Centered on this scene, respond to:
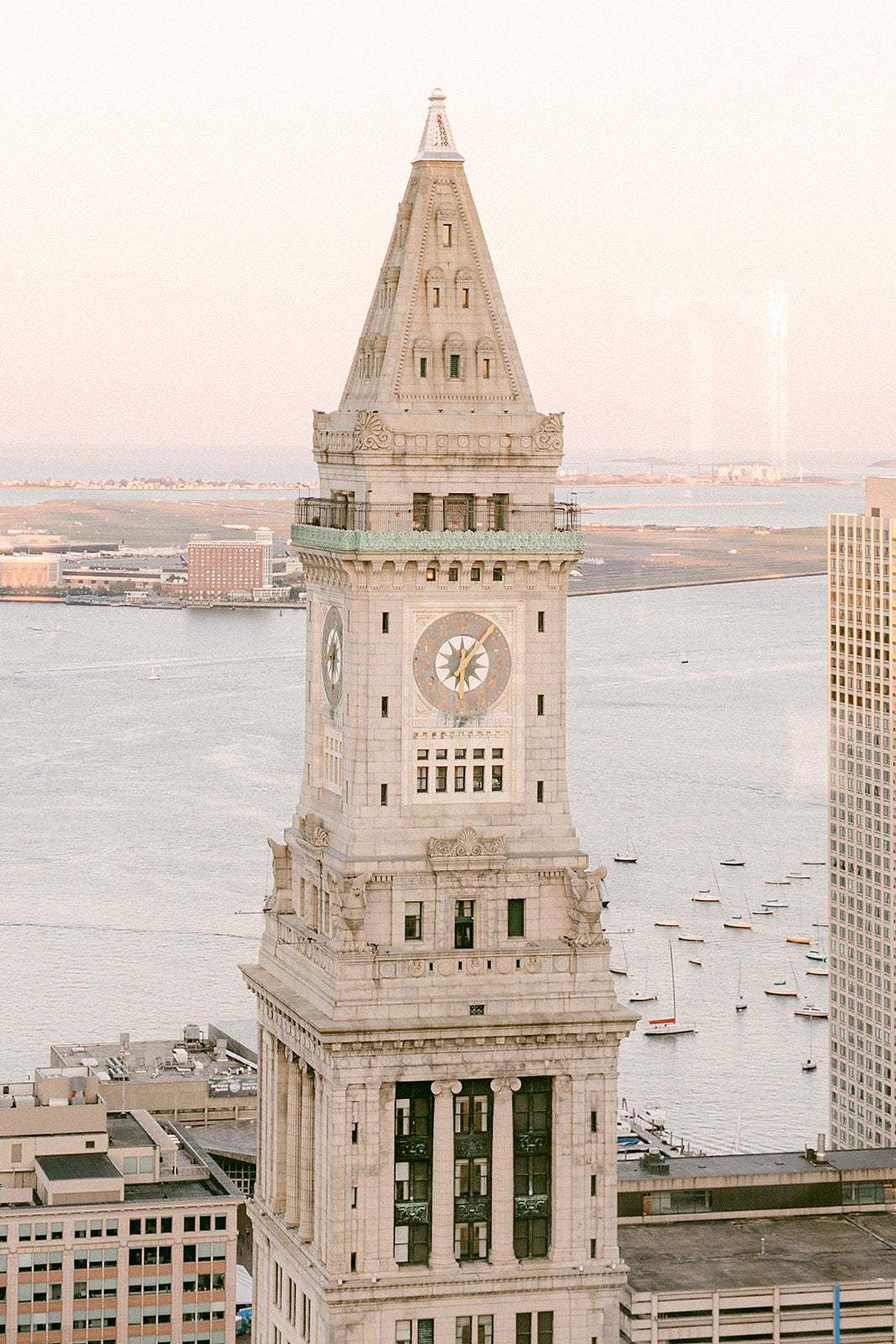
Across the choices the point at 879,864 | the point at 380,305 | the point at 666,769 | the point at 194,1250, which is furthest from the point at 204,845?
the point at 380,305

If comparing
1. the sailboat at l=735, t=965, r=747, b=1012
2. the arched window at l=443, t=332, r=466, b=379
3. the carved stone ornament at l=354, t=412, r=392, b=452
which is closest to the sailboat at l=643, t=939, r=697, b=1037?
the sailboat at l=735, t=965, r=747, b=1012

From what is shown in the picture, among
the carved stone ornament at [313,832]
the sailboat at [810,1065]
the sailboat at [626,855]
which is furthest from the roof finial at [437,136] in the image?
the sailboat at [626,855]

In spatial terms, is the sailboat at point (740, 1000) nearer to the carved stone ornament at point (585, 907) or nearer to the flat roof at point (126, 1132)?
the flat roof at point (126, 1132)

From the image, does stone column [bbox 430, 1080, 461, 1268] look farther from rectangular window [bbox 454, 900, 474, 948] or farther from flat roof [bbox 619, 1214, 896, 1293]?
flat roof [bbox 619, 1214, 896, 1293]

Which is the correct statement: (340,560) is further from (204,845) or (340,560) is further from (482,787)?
(204,845)

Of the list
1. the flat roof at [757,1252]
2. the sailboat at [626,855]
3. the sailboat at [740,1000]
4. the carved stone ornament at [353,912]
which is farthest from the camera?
the sailboat at [626,855]

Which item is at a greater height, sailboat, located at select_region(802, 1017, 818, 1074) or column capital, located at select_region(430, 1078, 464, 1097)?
column capital, located at select_region(430, 1078, 464, 1097)
